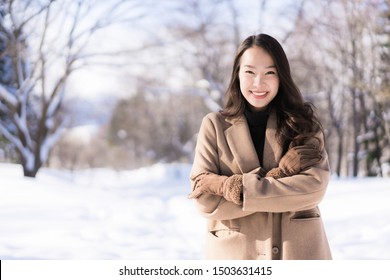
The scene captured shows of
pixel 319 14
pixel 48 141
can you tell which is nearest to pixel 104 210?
pixel 48 141

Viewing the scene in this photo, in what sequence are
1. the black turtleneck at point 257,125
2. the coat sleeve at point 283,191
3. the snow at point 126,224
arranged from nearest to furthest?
the coat sleeve at point 283,191 → the black turtleneck at point 257,125 → the snow at point 126,224

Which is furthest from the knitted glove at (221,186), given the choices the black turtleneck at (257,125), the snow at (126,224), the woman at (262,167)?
the snow at (126,224)

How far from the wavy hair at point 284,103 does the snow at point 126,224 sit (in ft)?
5.90

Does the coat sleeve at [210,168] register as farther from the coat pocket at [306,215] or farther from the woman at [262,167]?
the coat pocket at [306,215]

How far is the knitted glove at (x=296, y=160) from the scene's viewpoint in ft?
3.13

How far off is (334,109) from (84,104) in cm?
556

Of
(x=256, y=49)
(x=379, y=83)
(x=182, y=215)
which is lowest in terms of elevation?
(x=182, y=215)

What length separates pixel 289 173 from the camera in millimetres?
963

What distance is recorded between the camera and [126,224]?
12.7ft

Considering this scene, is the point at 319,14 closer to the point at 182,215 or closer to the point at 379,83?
the point at 379,83

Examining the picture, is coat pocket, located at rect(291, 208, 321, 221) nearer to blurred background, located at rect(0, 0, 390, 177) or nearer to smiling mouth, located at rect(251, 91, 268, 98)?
smiling mouth, located at rect(251, 91, 268, 98)

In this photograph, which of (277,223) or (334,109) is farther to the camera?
(334,109)

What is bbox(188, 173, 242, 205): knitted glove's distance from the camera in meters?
0.94

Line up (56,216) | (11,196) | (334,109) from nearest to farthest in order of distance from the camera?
(56,216) → (11,196) → (334,109)
